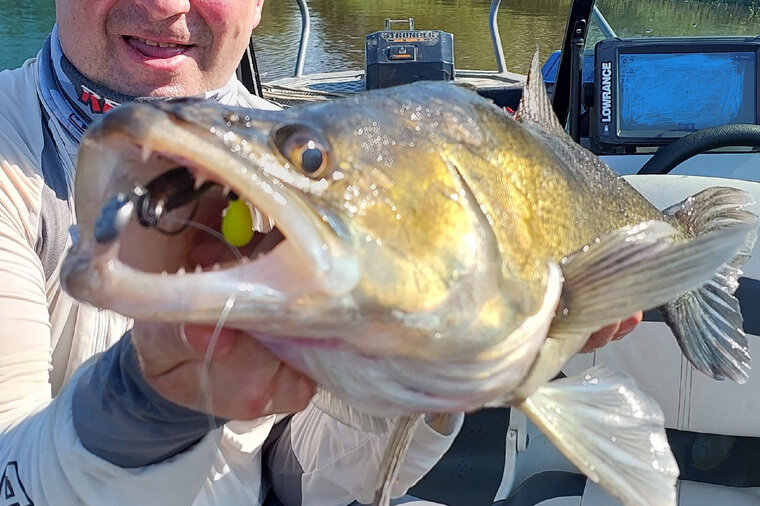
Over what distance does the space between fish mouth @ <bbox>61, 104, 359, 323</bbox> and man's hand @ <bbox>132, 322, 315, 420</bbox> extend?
0.43 ft

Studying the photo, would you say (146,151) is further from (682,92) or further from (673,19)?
(673,19)

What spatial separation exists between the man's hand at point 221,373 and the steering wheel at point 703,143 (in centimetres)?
198

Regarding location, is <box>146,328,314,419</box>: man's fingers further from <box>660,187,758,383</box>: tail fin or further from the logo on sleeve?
<box>660,187,758,383</box>: tail fin

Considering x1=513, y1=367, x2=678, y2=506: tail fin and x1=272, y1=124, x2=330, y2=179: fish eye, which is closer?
x1=272, y1=124, x2=330, y2=179: fish eye

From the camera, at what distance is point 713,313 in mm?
1741

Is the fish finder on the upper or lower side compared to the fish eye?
lower

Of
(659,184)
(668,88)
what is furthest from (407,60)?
(659,184)

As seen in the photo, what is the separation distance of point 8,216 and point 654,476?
1380mm

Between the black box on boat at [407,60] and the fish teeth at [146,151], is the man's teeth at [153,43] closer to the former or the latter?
the fish teeth at [146,151]

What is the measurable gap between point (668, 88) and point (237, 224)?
2.63m

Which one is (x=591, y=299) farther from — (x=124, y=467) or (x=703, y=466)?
(x=703, y=466)

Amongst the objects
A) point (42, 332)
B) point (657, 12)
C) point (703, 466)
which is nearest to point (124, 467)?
point (42, 332)

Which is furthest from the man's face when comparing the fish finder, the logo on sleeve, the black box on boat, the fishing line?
the black box on boat

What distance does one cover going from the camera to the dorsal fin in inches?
58.9
